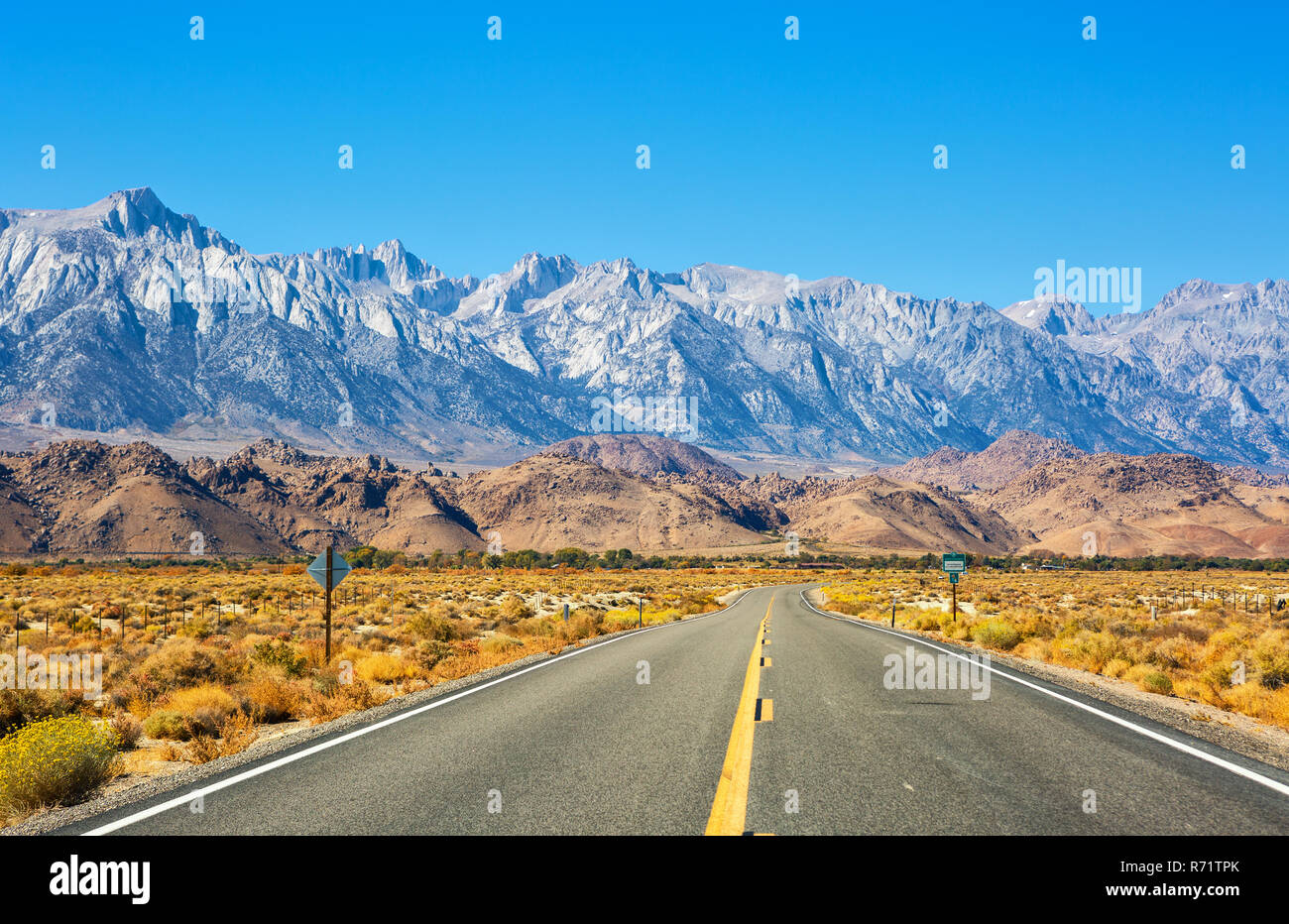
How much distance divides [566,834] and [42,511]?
14850 cm

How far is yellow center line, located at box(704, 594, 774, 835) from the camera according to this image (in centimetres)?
575

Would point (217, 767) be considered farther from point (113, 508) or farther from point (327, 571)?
point (113, 508)

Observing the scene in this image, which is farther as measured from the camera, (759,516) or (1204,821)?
(759,516)

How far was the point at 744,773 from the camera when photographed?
7.17 m

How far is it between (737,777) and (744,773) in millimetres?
168

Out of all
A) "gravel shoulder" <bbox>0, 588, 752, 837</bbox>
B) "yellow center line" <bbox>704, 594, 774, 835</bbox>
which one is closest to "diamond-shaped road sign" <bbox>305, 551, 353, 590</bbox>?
"gravel shoulder" <bbox>0, 588, 752, 837</bbox>

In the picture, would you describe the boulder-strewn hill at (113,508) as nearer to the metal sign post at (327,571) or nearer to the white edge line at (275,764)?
the metal sign post at (327,571)

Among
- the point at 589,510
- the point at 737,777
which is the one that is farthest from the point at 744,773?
the point at 589,510

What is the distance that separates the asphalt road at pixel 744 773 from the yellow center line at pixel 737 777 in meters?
0.03

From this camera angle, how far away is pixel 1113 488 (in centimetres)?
19150

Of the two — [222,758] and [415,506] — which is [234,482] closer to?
[415,506]

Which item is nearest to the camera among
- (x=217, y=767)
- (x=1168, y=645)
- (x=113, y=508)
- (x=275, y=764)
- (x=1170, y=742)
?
(x=275, y=764)
